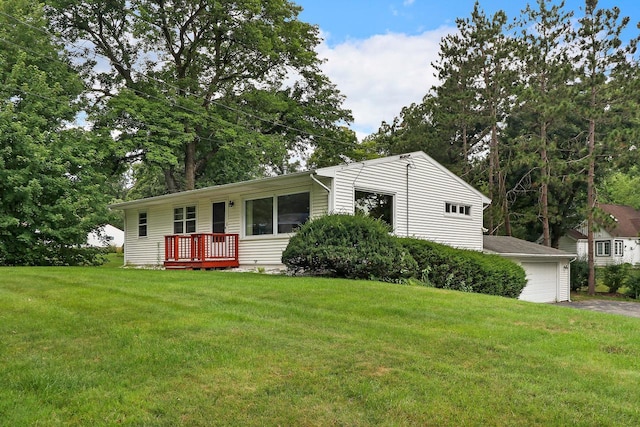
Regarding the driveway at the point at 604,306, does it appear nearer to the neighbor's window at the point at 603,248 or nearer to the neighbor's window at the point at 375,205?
the neighbor's window at the point at 375,205

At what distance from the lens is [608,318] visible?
707 cm

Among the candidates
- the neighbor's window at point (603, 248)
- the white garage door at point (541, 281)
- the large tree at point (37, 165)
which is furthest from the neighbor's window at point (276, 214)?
the neighbor's window at point (603, 248)

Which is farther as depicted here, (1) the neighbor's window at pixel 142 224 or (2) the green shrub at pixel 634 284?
(2) the green shrub at pixel 634 284

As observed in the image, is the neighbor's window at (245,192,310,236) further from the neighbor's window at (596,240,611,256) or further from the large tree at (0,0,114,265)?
the neighbor's window at (596,240,611,256)

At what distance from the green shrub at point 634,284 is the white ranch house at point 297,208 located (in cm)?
1107

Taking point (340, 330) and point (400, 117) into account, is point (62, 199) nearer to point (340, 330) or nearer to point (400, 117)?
point (340, 330)

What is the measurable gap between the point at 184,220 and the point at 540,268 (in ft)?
48.0

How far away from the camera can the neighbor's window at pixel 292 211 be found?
1291 cm

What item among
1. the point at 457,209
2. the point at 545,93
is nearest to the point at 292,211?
the point at 457,209

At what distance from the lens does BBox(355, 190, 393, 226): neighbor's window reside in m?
13.1

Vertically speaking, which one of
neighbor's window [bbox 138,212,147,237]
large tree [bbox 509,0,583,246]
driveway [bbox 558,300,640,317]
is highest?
large tree [bbox 509,0,583,246]

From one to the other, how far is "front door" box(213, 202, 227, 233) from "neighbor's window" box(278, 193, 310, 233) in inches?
95.3

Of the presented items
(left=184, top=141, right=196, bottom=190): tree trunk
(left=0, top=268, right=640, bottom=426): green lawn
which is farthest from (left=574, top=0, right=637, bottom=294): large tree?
(left=184, top=141, right=196, bottom=190): tree trunk

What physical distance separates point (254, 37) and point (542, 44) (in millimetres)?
14633
